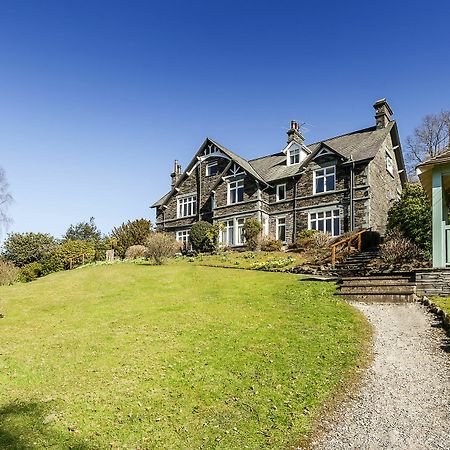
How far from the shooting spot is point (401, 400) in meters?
5.93

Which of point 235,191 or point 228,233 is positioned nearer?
point 228,233

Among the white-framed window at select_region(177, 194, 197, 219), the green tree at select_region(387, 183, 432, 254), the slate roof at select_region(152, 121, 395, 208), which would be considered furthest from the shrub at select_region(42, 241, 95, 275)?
the green tree at select_region(387, 183, 432, 254)

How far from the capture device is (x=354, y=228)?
26312mm

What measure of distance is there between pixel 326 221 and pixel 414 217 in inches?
350

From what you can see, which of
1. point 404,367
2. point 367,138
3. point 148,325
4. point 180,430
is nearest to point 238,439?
point 180,430

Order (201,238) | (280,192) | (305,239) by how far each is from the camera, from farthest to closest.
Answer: (280,192) → (201,238) → (305,239)

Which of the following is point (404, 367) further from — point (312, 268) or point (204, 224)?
point (204, 224)

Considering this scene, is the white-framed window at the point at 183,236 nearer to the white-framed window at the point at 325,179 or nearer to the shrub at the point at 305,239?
the shrub at the point at 305,239

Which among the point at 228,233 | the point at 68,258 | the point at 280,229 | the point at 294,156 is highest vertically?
the point at 294,156

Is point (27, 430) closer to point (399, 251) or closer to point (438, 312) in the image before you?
point (438, 312)

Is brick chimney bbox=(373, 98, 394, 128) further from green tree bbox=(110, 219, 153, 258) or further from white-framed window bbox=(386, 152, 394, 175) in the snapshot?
green tree bbox=(110, 219, 153, 258)

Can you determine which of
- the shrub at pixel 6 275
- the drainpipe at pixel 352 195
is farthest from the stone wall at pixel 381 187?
the shrub at pixel 6 275

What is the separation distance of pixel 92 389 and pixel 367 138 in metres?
28.1

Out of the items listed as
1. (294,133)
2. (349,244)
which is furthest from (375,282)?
(294,133)
